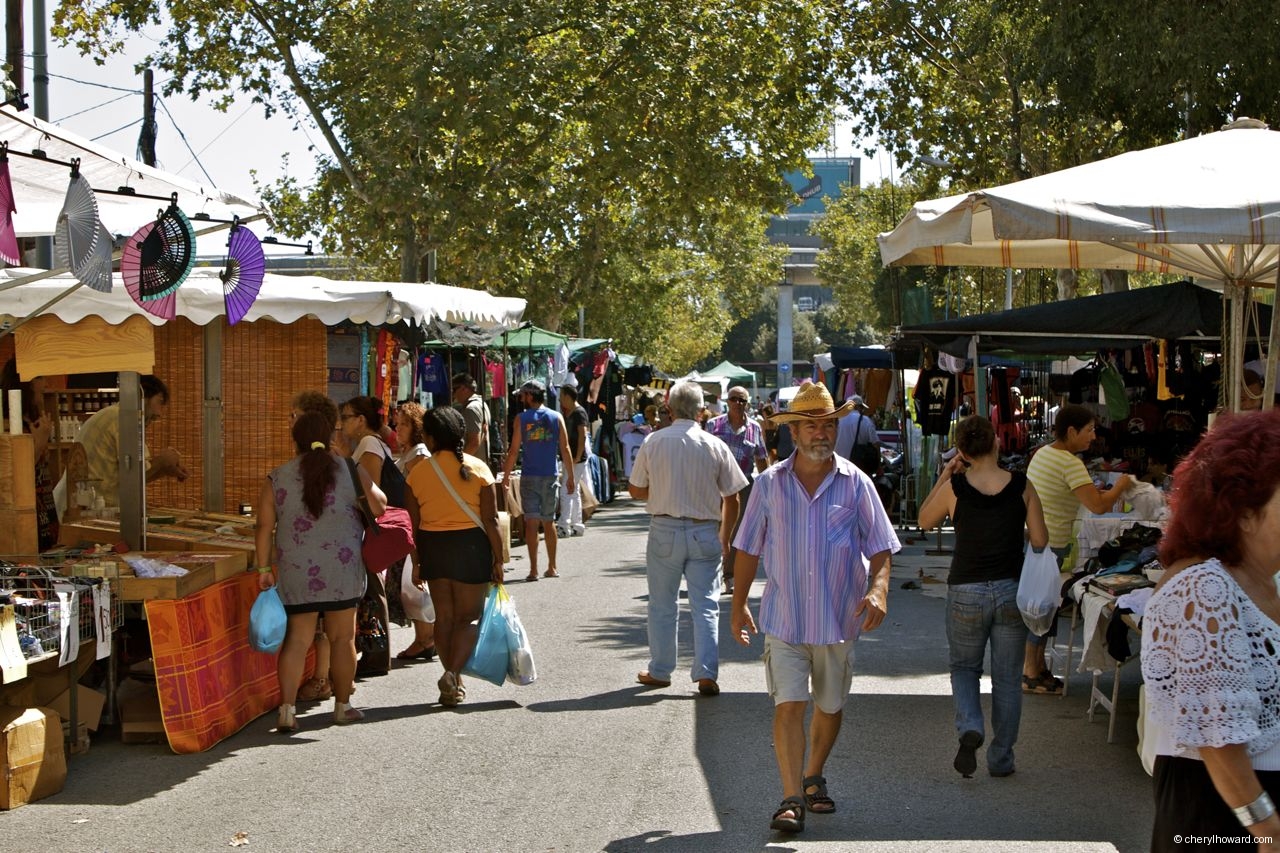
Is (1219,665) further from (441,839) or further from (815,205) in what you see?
(815,205)

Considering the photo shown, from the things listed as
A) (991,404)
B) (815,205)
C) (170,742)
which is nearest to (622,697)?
(170,742)

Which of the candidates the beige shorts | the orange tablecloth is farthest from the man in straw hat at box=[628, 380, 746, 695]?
the beige shorts

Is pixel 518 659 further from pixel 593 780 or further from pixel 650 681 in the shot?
pixel 593 780

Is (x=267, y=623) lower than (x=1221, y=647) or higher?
lower

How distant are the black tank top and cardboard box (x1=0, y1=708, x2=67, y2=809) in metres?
4.28

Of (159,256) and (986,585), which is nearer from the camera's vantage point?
(986,585)

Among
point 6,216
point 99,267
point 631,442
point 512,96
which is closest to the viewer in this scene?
point 6,216

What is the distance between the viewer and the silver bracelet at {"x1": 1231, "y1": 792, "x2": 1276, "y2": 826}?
117 inches

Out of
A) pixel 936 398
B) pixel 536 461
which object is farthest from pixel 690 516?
pixel 936 398

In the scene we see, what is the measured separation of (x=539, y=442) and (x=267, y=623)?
23.0ft

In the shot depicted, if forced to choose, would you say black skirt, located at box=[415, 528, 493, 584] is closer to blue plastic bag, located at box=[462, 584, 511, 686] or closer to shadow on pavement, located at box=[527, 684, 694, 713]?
blue plastic bag, located at box=[462, 584, 511, 686]

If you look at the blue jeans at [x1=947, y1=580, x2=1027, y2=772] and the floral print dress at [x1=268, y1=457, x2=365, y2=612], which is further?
the floral print dress at [x1=268, y1=457, x2=365, y2=612]

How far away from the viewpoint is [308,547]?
7.87 meters

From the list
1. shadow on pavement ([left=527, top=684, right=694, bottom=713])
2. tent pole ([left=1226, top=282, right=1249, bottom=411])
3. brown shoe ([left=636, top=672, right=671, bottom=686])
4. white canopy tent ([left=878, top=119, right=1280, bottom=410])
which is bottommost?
shadow on pavement ([left=527, top=684, right=694, bottom=713])
